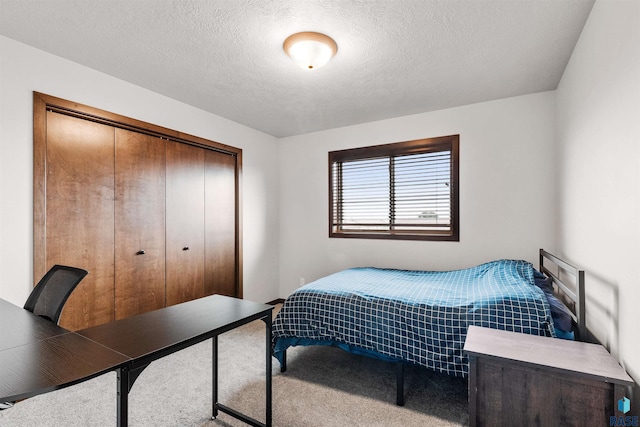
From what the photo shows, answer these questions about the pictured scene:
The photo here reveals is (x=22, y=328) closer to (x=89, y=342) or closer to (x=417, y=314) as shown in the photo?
(x=89, y=342)

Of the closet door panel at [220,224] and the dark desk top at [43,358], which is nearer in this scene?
the dark desk top at [43,358]

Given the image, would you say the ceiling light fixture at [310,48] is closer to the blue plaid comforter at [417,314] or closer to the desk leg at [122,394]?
the blue plaid comforter at [417,314]

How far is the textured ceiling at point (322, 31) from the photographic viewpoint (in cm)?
188

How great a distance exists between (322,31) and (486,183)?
2337 millimetres

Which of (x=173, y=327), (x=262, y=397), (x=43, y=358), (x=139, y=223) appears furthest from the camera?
(x=139, y=223)

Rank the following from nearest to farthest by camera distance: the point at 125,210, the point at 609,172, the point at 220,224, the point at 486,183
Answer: the point at 609,172, the point at 125,210, the point at 486,183, the point at 220,224

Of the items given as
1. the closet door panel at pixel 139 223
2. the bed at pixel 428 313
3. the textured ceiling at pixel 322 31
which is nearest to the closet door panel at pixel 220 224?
the closet door panel at pixel 139 223

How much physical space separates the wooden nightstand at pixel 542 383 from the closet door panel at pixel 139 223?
280 cm

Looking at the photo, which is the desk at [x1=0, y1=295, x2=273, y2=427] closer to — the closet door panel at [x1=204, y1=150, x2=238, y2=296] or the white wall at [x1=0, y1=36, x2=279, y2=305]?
the white wall at [x1=0, y1=36, x2=279, y2=305]

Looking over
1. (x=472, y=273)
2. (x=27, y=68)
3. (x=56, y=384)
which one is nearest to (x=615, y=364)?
(x=472, y=273)

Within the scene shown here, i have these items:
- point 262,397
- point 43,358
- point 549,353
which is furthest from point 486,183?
point 43,358

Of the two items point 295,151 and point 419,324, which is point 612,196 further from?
point 295,151

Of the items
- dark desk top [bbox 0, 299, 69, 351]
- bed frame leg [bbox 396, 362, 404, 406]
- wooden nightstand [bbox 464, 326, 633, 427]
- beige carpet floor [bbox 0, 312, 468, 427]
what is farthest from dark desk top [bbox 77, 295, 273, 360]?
wooden nightstand [bbox 464, 326, 633, 427]

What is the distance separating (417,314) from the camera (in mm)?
2178
